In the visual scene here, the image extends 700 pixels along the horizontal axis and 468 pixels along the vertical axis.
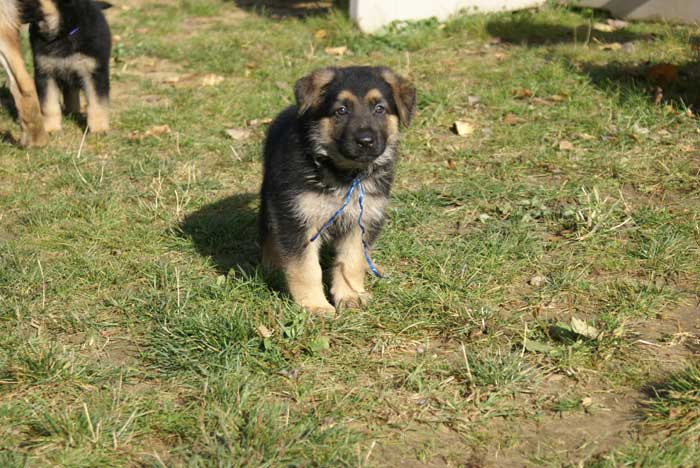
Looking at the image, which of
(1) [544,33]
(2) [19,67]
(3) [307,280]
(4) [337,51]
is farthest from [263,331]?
(1) [544,33]

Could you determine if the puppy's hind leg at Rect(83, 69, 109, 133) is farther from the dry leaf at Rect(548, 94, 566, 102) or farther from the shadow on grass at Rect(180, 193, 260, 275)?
the dry leaf at Rect(548, 94, 566, 102)

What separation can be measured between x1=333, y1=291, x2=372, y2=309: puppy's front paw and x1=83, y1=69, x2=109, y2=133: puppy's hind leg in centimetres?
364

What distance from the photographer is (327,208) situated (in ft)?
12.4

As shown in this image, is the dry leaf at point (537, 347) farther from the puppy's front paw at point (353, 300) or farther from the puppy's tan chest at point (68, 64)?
the puppy's tan chest at point (68, 64)

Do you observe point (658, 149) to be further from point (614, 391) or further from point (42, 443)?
point (42, 443)

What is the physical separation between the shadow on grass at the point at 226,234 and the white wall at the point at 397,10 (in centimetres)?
447

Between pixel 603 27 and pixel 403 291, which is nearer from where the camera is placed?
pixel 403 291

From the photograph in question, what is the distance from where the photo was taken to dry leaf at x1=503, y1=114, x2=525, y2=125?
651 cm

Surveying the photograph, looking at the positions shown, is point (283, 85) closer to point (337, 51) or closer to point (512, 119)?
point (337, 51)

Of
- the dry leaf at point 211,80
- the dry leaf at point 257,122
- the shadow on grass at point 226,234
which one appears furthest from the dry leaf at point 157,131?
the shadow on grass at point 226,234

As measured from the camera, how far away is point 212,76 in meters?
7.94

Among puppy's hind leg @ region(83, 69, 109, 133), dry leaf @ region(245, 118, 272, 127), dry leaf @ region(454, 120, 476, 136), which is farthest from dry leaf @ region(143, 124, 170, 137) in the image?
dry leaf @ region(454, 120, 476, 136)

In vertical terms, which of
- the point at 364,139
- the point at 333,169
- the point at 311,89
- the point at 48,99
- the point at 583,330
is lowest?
the point at 48,99

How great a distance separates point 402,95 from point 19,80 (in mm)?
3701
